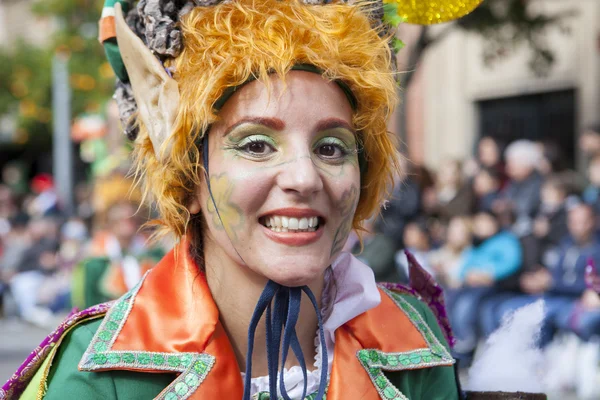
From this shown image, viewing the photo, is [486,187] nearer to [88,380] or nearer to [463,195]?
[463,195]

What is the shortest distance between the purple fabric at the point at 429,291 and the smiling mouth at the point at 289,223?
0.69 meters

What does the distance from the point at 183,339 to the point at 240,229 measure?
305 mm

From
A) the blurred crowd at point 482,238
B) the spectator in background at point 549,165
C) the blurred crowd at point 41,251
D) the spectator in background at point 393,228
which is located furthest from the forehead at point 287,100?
the blurred crowd at point 41,251

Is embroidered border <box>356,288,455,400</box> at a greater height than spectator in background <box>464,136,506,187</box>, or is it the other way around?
spectator in background <box>464,136,506,187</box>

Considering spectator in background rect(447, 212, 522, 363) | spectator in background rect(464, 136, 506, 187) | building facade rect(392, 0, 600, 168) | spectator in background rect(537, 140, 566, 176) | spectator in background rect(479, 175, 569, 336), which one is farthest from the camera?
building facade rect(392, 0, 600, 168)

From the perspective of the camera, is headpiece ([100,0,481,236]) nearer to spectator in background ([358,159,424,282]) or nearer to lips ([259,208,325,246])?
lips ([259,208,325,246])

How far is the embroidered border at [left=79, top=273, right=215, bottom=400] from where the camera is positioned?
187cm

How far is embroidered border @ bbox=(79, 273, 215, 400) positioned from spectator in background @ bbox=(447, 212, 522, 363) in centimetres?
471

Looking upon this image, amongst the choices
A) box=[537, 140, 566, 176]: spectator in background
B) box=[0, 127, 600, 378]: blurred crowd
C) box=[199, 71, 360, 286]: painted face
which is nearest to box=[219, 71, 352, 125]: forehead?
box=[199, 71, 360, 286]: painted face

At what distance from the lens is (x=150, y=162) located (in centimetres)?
209

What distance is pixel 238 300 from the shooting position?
203cm

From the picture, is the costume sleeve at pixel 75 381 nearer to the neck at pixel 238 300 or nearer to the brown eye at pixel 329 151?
the neck at pixel 238 300

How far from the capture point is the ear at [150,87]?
1963 millimetres

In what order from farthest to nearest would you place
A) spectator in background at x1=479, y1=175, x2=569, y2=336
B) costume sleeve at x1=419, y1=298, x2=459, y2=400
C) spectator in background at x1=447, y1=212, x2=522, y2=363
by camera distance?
spectator in background at x1=447, y1=212, x2=522, y2=363 < spectator in background at x1=479, y1=175, x2=569, y2=336 < costume sleeve at x1=419, y1=298, x2=459, y2=400
